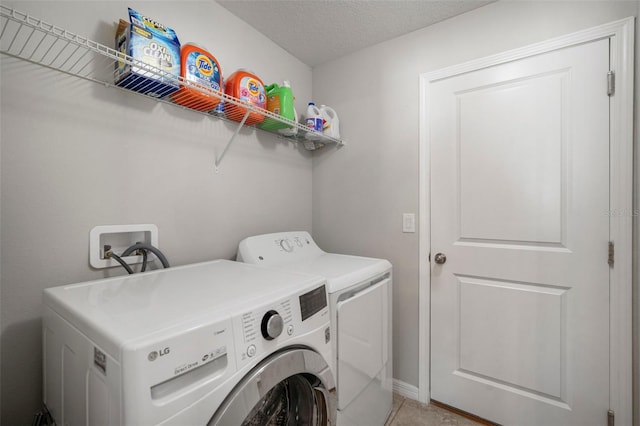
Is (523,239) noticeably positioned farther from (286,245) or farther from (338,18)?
(338,18)

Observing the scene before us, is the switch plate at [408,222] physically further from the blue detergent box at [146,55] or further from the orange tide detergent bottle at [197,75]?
the blue detergent box at [146,55]

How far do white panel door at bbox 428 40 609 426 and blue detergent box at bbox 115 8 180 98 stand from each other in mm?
1487

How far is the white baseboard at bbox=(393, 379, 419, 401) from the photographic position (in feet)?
6.14

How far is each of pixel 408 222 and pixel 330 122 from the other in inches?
35.7

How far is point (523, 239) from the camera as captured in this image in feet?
5.12

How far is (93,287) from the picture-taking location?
965mm

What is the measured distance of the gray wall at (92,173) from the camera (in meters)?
0.99

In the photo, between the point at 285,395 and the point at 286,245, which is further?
the point at 286,245

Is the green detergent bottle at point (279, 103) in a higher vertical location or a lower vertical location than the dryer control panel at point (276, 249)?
higher

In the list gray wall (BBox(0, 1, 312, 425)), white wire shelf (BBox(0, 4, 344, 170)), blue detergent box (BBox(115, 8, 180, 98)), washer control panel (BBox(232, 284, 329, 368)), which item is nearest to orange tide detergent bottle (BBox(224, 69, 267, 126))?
white wire shelf (BBox(0, 4, 344, 170))

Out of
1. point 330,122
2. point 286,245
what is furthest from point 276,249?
point 330,122

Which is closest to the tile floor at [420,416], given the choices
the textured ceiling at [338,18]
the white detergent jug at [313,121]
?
the white detergent jug at [313,121]

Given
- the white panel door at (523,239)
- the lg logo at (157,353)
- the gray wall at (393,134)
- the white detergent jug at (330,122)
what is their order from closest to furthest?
the lg logo at (157,353), the white panel door at (523,239), the gray wall at (393,134), the white detergent jug at (330,122)

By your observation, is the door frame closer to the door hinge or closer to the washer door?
the door hinge
